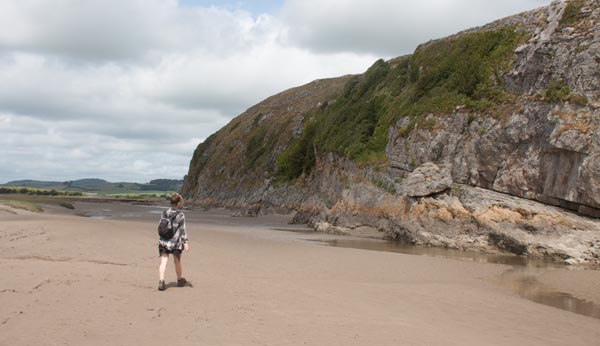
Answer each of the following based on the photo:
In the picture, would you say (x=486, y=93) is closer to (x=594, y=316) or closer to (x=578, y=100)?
(x=578, y=100)

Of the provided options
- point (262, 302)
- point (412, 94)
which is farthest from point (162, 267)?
point (412, 94)

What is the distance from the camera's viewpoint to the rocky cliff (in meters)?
20.7

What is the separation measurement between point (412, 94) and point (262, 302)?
2928cm

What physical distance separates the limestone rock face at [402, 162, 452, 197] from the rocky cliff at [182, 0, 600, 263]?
0.21 ft

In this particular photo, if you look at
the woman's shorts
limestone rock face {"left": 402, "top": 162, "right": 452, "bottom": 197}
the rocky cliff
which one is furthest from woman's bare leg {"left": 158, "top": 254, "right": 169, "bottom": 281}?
limestone rock face {"left": 402, "top": 162, "right": 452, "bottom": 197}

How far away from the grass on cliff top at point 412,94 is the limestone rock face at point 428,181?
505 cm

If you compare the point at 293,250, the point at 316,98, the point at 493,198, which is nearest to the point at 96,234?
the point at 293,250

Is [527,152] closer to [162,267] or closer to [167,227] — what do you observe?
[167,227]

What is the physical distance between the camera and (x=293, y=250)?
19.7 metres

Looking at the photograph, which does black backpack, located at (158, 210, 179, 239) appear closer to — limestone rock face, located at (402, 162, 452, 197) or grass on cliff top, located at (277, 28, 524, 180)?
limestone rock face, located at (402, 162, 452, 197)

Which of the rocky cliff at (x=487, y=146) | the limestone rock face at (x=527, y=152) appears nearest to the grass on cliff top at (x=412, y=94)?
the rocky cliff at (x=487, y=146)

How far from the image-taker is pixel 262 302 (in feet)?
29.1

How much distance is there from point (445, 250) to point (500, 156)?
7149 millimetres

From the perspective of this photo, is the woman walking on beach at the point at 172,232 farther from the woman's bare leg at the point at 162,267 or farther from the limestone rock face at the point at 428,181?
the limestone rock face at the point at 428,181
